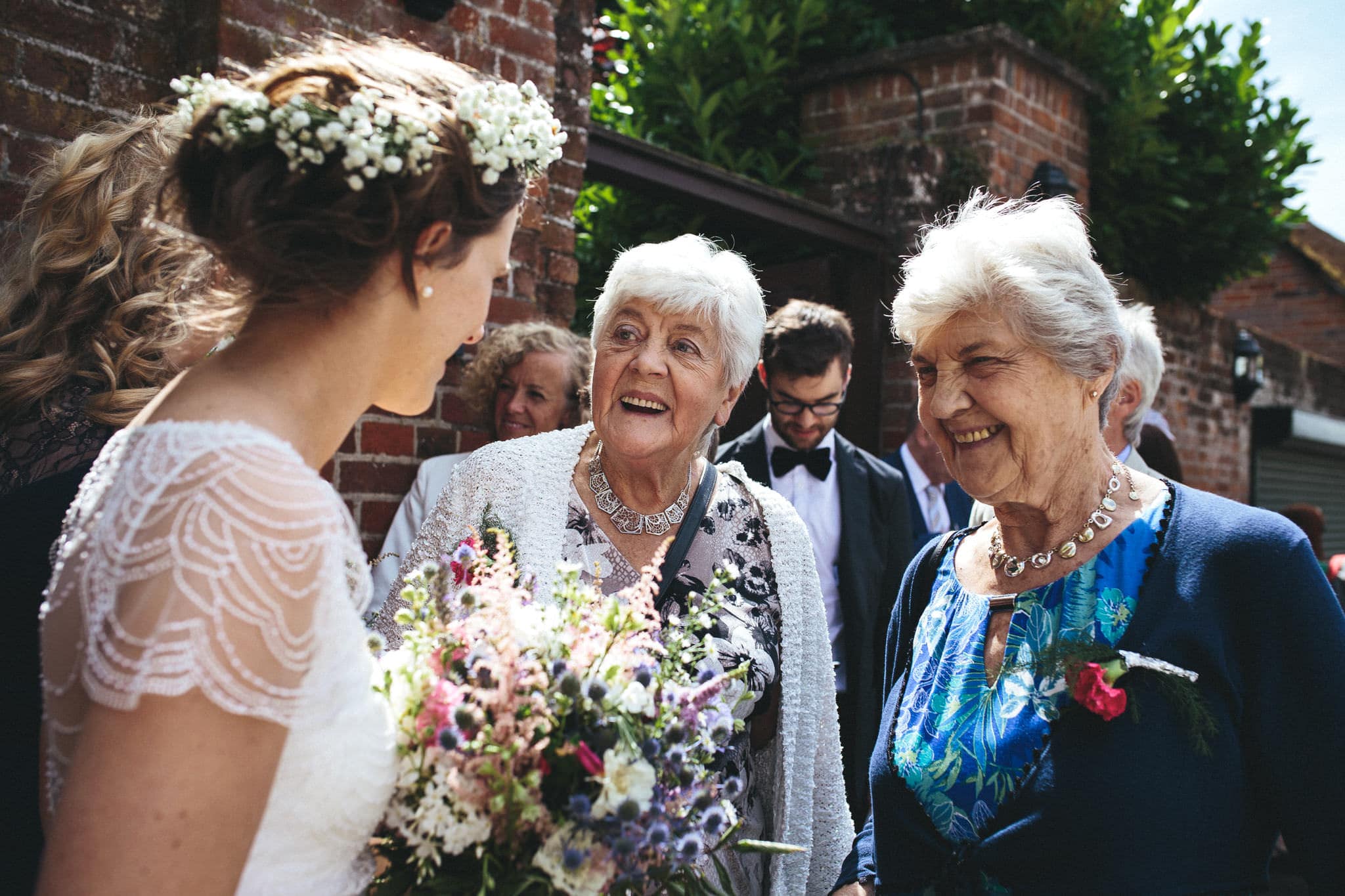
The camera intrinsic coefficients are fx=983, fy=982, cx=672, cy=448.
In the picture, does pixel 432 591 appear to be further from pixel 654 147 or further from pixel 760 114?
pixel 760 114

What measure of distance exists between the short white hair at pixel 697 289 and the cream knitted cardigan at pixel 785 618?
41 cm

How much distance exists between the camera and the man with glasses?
12.3 ft

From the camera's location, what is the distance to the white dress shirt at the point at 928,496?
4.80 metres

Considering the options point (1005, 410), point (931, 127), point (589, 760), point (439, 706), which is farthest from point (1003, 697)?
point (931, 127)

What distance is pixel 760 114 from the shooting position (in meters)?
5.94

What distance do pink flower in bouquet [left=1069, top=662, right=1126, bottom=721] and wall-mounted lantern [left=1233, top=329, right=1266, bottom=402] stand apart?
7.36 metres

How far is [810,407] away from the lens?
4.00m

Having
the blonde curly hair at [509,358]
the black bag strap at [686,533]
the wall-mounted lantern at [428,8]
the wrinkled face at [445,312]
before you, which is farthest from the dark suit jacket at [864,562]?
Result: the wrinkled face at [445,312]

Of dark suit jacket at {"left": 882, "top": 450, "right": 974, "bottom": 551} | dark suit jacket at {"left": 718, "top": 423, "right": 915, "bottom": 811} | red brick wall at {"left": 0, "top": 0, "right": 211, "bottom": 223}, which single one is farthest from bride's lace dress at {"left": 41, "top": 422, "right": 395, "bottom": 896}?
dark suit jacket at {"left": 882, "top": 450, "right": 974, "bottom": 551}

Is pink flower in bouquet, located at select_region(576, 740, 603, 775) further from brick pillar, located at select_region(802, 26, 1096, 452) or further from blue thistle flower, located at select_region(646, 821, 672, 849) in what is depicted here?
brick pillar, located at select_region(802, 26, 1096, 452)

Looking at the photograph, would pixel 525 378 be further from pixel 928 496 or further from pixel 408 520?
pixel 928 496

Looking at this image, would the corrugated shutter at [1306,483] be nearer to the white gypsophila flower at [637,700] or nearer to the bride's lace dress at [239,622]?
the white gypsophila flower at [637,700]

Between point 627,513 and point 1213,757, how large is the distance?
4.44 ft

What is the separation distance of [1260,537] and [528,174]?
1.41 metres
